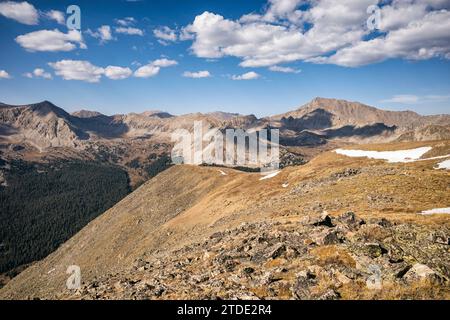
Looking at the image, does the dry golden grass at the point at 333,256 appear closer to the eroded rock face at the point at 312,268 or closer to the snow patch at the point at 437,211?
the eroded rock face at the point at 312,268

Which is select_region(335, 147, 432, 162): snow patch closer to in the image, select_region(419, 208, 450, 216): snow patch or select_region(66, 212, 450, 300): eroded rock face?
select_region(419, 208, 450, 216): snow patch

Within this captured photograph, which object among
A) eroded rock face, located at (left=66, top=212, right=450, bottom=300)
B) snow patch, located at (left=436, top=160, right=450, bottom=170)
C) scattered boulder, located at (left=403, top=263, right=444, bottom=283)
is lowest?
eroded rock face, located at (left=66, top=212, right=450, bottom=300)

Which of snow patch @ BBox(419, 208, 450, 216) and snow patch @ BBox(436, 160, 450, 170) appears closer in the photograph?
snow patch @ BBox(419, 208, 450, 216)

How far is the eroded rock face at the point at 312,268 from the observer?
20.9 m

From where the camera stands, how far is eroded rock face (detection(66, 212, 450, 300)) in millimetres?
20938

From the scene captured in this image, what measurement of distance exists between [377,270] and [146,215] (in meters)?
99.7

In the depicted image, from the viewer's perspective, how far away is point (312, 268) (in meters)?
24.5

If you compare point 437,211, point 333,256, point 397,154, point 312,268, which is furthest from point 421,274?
point 397,154

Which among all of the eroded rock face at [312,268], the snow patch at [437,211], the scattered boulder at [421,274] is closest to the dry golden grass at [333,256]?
the eroded rock face at [312,268]

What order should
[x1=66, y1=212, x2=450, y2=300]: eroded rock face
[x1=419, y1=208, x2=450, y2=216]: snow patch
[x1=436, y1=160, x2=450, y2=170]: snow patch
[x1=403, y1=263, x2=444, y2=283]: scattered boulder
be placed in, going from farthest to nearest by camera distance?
[x1=436, y1=160, x2=450, y2=170]: snow patch → [x1=419, y1=208, x2=450, y2=216]: snow patch → [x1=66, y1=212, x2=450, y2=300]: eroded rock face → [x1=403, y1=263, x2=444, y2=283]: scattered boulder

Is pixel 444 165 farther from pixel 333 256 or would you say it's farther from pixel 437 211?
pixel 333 256

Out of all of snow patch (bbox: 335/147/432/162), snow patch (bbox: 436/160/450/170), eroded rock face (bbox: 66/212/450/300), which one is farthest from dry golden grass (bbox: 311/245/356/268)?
snow patch (bbox: 335/147/432/162)

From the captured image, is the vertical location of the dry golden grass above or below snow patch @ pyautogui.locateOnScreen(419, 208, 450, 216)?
below
